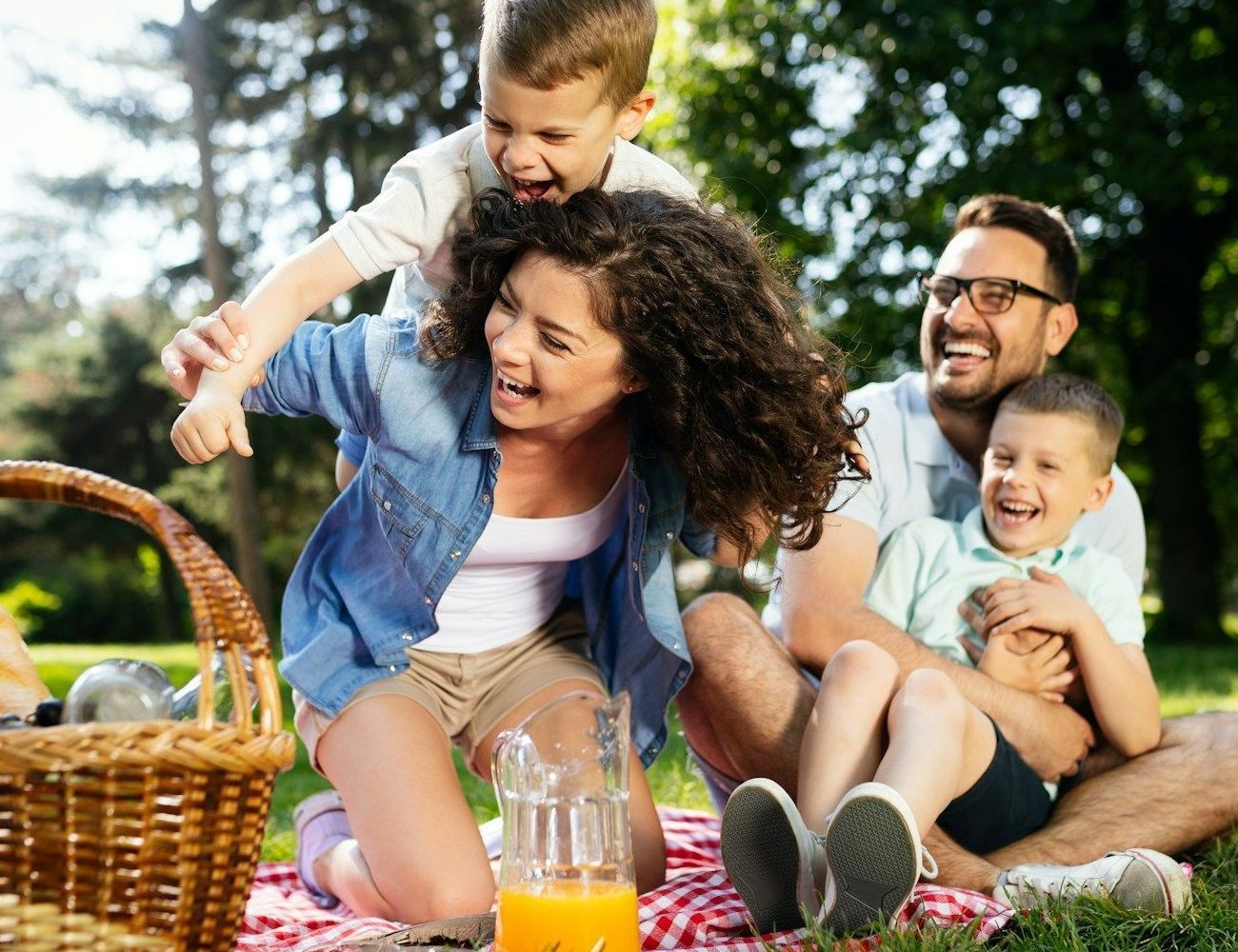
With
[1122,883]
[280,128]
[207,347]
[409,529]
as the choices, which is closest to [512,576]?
[409,529]

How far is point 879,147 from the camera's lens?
11.4 meters

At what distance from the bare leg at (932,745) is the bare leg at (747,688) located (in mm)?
366

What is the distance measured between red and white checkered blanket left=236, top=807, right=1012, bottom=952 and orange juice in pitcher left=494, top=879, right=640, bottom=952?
42 centimetres

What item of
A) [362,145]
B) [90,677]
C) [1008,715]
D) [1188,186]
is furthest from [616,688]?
[362,145]

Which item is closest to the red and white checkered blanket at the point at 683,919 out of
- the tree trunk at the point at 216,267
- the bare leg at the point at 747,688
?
the bare leg at the point at 747,688

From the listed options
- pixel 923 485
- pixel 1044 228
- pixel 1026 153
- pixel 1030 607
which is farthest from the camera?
pixel 1026 153

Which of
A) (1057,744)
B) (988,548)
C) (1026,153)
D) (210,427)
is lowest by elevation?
(1057,744)

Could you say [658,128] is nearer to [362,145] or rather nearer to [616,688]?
[362,145]

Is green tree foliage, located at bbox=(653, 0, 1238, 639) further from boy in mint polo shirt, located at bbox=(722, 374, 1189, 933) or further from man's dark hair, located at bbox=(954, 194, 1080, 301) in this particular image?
boy in mint polo shirt, located at bbox=(722, 374, 1189, 933)

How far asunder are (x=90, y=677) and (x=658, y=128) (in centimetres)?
1290

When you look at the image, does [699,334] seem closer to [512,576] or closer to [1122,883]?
[512,576]

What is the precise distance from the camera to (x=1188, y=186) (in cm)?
1082

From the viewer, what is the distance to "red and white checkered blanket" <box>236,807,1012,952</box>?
2.38 m

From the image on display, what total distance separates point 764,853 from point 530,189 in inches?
52.9
